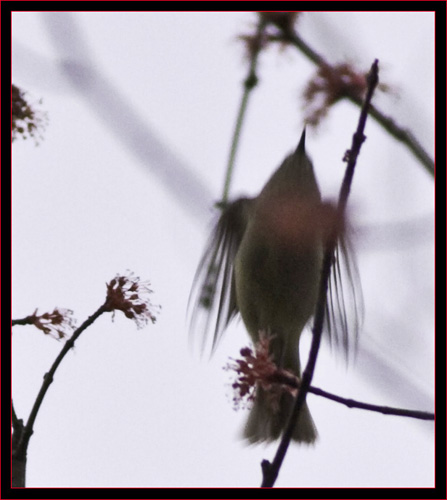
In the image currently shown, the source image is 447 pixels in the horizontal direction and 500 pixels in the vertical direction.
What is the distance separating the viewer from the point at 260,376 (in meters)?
2.36

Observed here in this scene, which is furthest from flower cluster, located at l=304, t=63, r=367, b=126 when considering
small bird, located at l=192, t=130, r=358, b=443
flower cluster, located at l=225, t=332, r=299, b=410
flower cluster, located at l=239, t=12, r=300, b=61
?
small bird, located at l=192, t=130, r=358, b=443

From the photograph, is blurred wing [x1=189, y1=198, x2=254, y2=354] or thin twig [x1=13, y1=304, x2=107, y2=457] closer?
thin twig [x1=13, y1=304, x2=107, y2=457]

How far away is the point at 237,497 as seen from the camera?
195 centimetres

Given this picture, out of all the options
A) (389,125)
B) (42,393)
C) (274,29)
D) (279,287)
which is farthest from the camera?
(279,287)

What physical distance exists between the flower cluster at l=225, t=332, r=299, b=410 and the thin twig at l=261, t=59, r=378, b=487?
0.40m

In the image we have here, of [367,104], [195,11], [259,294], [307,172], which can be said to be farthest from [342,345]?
[367,104]

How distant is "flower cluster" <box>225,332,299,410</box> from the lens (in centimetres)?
235

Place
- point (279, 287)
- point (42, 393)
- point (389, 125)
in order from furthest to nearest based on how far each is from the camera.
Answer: point (279, 287), point (42, 393), point (389, 125)

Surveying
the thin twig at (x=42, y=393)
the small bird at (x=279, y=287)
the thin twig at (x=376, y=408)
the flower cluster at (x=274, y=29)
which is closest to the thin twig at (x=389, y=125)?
the flower cluster at (x=274, y=29)

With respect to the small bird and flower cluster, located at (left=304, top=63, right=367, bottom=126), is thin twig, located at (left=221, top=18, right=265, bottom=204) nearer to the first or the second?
Answer: flower cluster, located at (left=304, top=63, right=367, bottom=126)

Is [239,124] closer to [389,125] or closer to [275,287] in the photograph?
[389,125]

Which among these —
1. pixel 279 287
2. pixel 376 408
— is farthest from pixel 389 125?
pixel 279 287

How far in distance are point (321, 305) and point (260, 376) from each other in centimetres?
48

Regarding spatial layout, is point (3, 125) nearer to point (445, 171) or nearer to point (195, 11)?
point (195, 11)
